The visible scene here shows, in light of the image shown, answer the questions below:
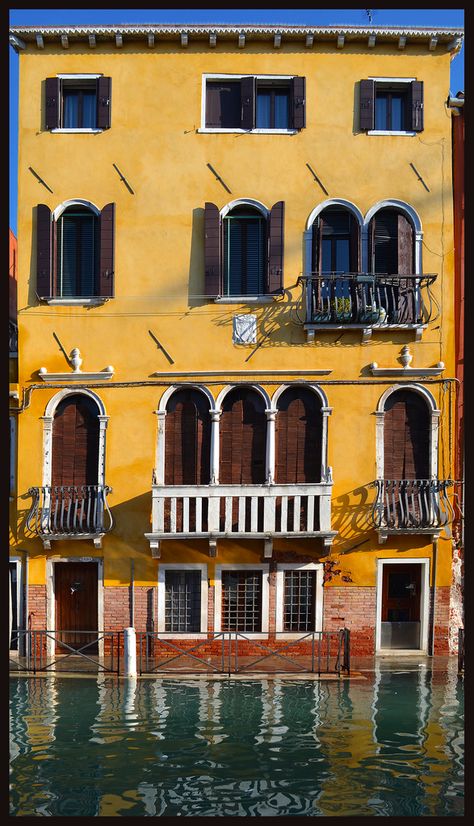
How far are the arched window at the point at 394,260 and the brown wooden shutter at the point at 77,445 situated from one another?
6619 mm

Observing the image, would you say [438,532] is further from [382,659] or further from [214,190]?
[214,190]

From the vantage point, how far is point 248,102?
17.8m

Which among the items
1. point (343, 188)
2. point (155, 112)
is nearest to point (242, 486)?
point (343, 188)

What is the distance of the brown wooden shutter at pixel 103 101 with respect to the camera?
17938mm

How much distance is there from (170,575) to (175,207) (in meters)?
7.81

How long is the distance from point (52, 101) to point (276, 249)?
18.8 ft

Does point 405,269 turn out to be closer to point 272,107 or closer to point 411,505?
point 272,107

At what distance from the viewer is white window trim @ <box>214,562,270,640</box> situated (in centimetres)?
1761

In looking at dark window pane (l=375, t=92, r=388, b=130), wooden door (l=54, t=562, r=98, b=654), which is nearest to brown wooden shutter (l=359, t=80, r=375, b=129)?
dark window pane (l=375, t=92, r=388, b=130)

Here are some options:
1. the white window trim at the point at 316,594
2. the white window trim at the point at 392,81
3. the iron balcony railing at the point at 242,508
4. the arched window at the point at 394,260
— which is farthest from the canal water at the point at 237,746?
the white window trim at the point at 392,81

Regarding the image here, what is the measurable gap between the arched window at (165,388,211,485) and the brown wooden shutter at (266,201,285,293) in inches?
111

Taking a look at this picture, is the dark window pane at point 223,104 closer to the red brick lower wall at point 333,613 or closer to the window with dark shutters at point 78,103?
the window with dark shutters at point 78,103

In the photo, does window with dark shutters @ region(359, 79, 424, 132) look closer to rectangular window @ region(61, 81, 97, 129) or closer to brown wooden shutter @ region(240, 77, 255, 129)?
brown wooden shutter @ region(240, 77, 255, 129)

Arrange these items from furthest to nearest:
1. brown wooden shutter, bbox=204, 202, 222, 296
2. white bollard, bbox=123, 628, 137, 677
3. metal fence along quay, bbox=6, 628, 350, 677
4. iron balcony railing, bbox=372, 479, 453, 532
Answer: brown wooden shutter, bbox=204, 202, 222, 296 → iron balcony railing, bbox=372, 479, 453, 532 → metal fence along quay, bbox=6, 628, 350, 677 → white bollard, bbox=123, 628, 137, 677
